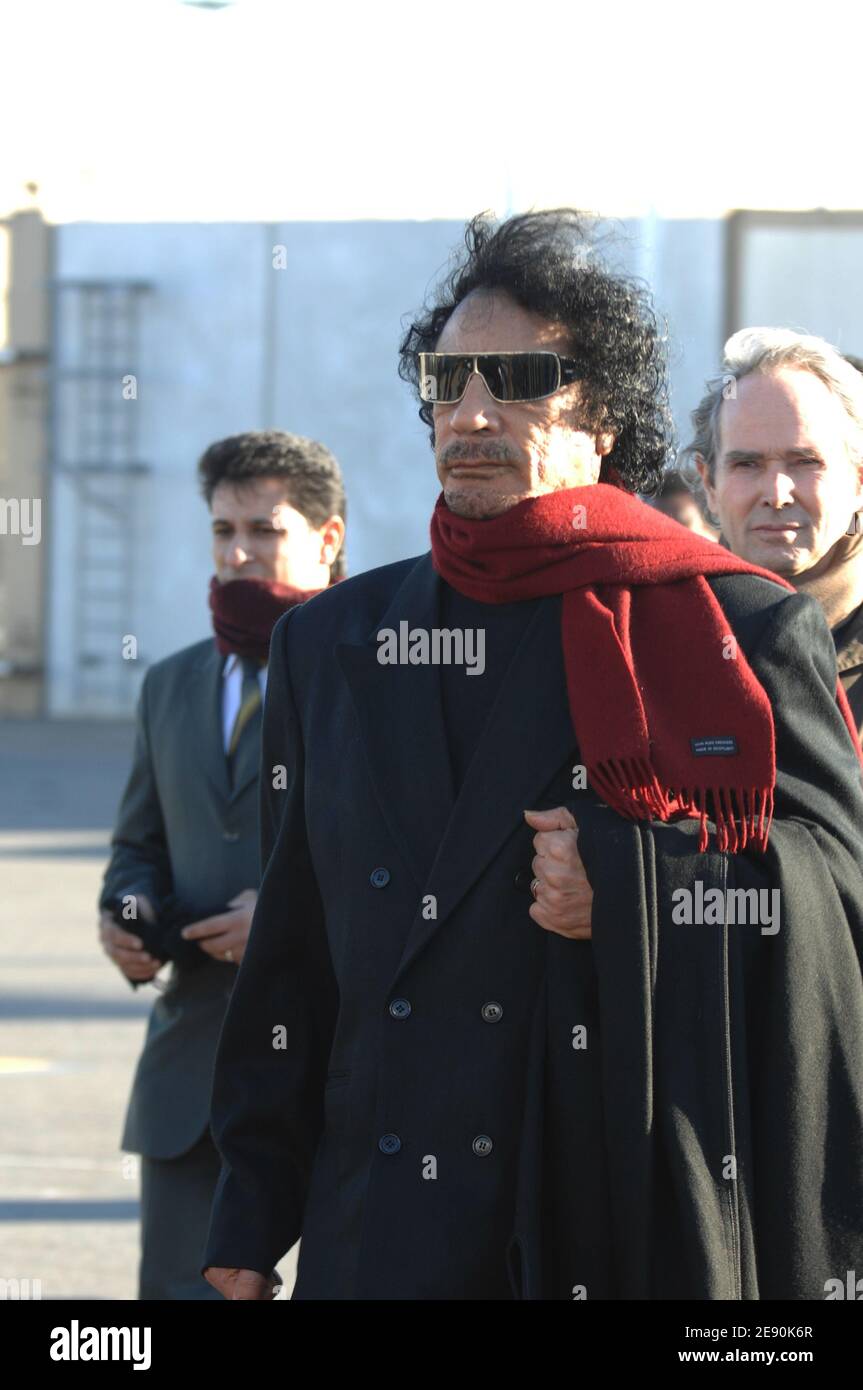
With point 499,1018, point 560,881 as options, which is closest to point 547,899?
point 560,881

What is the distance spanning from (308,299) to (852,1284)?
2452cm

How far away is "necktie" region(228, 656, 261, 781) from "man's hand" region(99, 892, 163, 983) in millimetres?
372

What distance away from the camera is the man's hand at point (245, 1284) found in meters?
2.93

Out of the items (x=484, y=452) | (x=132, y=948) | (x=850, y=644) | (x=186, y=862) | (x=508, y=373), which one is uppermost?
(x=508, y=373)

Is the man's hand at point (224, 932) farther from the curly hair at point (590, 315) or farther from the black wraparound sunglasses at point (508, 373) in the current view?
the black wraparound sunglasses at point (508, 373)

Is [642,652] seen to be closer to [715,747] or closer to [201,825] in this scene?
[715,747]

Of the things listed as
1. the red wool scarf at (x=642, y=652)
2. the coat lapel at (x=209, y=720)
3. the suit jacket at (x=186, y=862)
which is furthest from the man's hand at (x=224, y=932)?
the red wool scarf at (x=642, y=652)

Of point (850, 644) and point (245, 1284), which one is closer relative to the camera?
point (245, 1284)

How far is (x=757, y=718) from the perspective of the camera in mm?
2695

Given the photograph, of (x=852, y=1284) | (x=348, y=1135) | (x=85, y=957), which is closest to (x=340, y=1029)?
(x=348, y=1135)

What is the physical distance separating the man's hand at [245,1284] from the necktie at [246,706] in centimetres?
182

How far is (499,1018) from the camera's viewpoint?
2730mm

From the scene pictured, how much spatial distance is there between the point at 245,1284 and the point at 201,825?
180cm

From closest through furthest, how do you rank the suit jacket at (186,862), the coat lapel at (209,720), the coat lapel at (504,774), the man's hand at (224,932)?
the coat lapel at (504,774) < the man's hand at (224,932) < the suit jacket at (186,862) < the coat lapel at (209,720)
